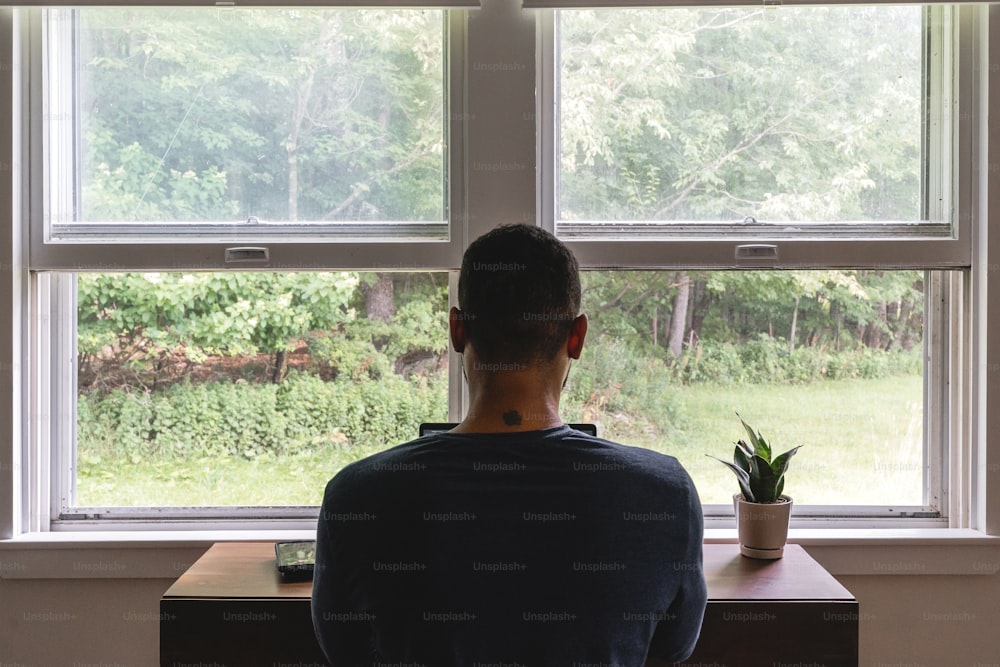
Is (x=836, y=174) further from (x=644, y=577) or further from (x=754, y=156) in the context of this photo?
(x=644, y=577)

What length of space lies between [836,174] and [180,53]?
190 cm

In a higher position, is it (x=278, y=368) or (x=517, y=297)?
(x=517, y=297)

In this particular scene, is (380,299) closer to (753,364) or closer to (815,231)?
(753,364)

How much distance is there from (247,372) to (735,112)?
159 cm

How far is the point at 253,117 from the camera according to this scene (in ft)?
7.72

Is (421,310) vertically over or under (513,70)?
under

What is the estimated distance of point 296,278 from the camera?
2.40 m

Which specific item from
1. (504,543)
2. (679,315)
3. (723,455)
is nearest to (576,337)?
(504,543)

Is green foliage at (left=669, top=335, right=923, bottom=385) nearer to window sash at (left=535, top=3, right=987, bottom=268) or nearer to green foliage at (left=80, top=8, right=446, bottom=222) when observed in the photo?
window sash at (left=535, top=3, right=987, bottom=268)

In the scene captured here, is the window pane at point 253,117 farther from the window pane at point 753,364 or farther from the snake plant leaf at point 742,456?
the snake plant leaf at point 742,456

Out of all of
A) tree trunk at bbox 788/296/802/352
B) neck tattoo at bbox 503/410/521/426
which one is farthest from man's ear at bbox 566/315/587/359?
tree trunk at bbox 788/296/802/352

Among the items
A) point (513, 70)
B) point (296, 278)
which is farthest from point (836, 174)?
point (296, 278)

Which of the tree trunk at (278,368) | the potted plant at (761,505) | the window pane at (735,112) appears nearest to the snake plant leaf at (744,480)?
the potted plant at (761,505)

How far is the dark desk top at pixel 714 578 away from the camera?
71.6 inches
